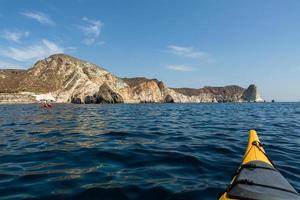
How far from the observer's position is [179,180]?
7.78m

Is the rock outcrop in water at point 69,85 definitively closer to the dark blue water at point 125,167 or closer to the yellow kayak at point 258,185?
the dark blue water at point 125,167

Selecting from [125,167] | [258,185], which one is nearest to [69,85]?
[125,167]

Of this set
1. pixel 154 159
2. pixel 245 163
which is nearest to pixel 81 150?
pixel 154 159

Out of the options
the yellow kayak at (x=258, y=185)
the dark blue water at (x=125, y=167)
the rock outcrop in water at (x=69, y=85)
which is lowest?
the dark blue water at (x=125, y=167)

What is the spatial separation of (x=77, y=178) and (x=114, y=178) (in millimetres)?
1036

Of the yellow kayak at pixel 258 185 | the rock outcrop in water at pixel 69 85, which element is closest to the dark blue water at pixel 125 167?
the yellow kayak at pixel 258 185

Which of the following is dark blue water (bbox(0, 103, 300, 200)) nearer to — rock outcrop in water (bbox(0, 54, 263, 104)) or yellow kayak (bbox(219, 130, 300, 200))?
yellow kayak (bbox(219, 130, 300, 200))

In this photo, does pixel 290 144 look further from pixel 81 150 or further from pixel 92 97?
pixel 92 97

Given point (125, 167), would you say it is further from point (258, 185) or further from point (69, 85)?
point (69, 85)

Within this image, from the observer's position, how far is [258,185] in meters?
A: 5.26

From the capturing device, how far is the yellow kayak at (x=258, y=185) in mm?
4766

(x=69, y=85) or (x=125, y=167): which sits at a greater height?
(x=69, y=85)

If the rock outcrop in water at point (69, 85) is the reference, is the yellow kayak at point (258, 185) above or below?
below

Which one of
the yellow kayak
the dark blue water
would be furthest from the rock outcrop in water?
the yellow kayak
